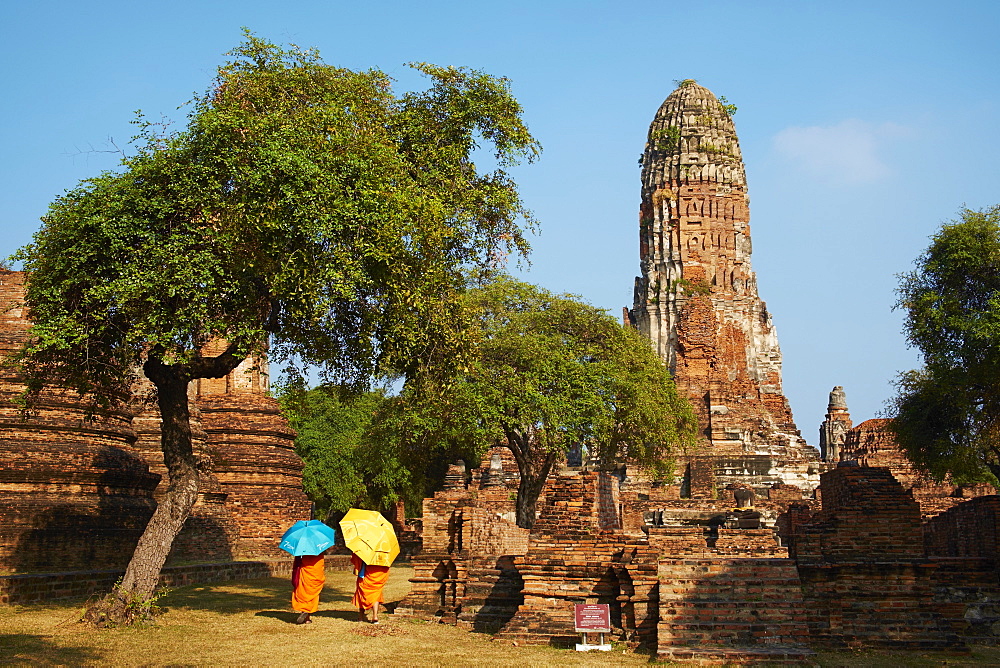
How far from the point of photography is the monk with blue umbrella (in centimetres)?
1229

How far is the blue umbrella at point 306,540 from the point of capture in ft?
40.7

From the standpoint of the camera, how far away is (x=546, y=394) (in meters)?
22.2

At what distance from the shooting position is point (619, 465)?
38.3m

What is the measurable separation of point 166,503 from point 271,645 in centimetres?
245

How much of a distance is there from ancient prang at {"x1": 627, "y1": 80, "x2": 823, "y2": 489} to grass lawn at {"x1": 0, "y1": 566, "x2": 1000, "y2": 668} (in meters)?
27.0

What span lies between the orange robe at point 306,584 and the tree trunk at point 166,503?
153 cm

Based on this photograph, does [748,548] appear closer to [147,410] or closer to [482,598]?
[482,598]

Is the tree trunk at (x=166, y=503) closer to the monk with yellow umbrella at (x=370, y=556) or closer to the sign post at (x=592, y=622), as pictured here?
the monk with yellow umbrella at (x=370, y=556)

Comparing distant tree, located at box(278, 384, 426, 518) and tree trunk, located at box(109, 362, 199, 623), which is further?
distant tree, located at box(278, 384, 426, 518)

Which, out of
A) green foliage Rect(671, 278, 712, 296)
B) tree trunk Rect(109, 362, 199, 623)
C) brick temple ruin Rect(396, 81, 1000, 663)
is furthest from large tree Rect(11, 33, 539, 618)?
green foliage Rect(671, 278, 712, 296)

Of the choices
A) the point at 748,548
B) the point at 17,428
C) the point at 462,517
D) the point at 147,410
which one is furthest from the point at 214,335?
the point at 147,410

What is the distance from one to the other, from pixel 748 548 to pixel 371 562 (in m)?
4.70

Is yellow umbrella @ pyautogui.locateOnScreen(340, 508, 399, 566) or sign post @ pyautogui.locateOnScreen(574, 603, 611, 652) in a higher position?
yellow umbrella @ pyautogui.locateOnScreen(340, 508, 399, 566)

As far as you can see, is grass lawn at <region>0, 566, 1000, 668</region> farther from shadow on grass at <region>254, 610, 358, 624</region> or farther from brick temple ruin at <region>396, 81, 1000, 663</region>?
brick temple ruin at <region>396, 81, 1000, 663</region>
